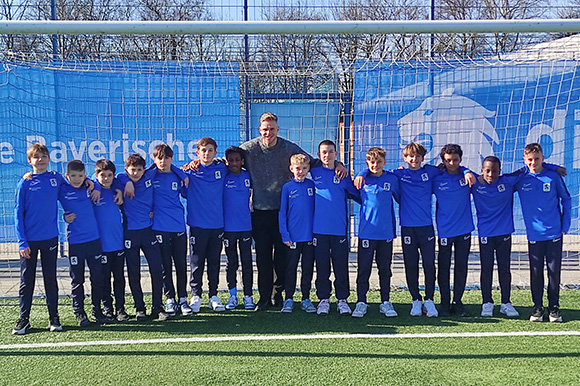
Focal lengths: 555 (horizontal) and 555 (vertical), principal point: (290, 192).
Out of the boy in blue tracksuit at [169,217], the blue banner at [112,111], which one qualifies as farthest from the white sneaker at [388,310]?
the blue banner at [112,111]

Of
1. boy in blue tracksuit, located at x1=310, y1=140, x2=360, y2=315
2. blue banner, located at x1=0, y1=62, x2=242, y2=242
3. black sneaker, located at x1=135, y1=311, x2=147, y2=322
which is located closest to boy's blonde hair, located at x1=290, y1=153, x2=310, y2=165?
boy in blue tracksuit, located at x1=310, y1=140, x2=360, y2=315

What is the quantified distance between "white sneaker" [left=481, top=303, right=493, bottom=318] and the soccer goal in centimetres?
207

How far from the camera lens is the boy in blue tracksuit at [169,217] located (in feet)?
15.0

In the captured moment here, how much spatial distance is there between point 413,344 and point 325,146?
173cm

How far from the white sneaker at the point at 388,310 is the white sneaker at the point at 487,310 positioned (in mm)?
728

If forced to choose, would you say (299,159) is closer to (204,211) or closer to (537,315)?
(204,211)

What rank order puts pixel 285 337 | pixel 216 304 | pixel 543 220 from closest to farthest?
1. pixel 285 337
2. pixel 543 220
3. pixel 216 304

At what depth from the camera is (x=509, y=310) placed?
4621 mm

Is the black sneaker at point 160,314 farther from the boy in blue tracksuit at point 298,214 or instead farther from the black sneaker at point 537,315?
the black sneaker at point 537,315

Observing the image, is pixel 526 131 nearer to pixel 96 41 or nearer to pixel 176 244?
pixel 176 244

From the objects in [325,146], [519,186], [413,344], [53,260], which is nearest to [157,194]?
[53,260]

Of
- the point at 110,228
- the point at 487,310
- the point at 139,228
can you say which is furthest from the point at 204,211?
the point at 487,310

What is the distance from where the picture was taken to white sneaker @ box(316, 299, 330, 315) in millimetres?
4676

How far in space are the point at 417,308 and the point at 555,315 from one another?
3.54ft
